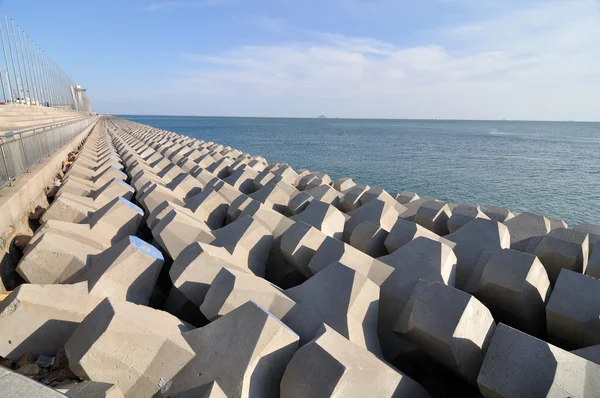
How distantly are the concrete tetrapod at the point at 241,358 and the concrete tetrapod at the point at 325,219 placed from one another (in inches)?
89.4

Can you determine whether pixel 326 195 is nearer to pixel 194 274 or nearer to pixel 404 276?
pixel 404 276

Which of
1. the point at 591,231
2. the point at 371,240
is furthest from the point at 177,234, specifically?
the point at 591,231

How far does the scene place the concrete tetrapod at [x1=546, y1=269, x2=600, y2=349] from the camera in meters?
2.42

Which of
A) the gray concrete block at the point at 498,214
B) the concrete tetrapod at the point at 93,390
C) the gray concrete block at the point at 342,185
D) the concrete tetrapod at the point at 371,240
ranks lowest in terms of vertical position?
the gray concrete block at the point at 342,185

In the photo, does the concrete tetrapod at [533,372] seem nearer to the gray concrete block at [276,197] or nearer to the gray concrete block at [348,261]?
the gray concrete block at [348,261]

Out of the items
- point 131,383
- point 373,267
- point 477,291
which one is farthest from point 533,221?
point 131,383

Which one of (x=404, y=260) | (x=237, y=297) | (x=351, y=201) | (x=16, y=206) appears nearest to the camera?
(x=237, y=297)

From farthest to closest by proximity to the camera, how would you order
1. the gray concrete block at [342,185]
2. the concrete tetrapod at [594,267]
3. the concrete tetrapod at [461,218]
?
the gray concrete block at [342,185] < the concrete tetrapod at [461,218] < the concrete tetrapod at [594,267]

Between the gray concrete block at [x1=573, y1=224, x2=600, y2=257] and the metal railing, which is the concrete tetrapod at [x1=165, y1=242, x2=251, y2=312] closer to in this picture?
the metal railing

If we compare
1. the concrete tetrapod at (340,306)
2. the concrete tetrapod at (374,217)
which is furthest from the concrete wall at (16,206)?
the concrete tetrapod at (374,217)

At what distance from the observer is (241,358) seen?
75.4 inches

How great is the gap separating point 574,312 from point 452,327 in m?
1.05

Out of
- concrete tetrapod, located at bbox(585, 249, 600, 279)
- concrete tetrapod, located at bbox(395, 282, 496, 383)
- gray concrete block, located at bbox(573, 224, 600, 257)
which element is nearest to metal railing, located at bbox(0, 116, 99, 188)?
concrete tetrapod, located at bbox(395, 282, 496, 383)

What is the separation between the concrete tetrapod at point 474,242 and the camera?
11.6 feet
